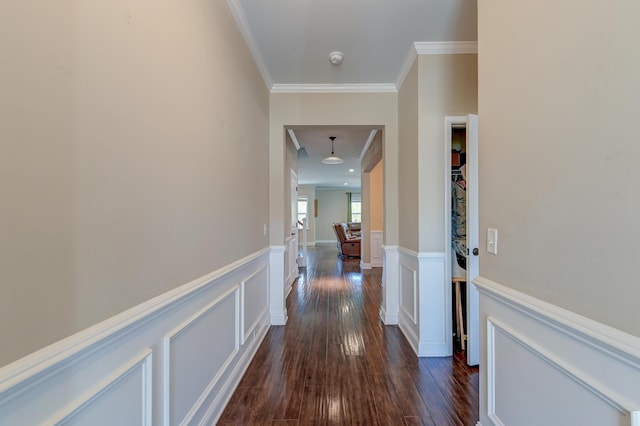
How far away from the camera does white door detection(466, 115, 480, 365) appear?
2.27m

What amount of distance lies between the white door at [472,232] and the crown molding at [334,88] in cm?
120

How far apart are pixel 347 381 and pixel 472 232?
151 cm

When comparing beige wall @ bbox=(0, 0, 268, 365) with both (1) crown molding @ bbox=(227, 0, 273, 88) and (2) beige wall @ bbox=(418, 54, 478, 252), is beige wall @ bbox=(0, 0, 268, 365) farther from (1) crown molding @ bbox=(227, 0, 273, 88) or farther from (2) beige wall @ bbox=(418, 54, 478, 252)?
(2) beige wall @ bbox=(418, 54, 478, 252)

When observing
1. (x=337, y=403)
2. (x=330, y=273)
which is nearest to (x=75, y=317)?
(x=337, y=403)

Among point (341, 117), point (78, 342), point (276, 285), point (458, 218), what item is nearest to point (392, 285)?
point (458, 218)

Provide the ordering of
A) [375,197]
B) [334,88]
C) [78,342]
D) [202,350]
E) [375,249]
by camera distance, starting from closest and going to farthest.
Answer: [78,342]
[202,350]
[334,88]
[375,249]
[375,197]

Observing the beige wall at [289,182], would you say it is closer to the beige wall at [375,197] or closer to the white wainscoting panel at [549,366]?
the beige wall at [375,197]

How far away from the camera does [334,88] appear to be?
320 cm

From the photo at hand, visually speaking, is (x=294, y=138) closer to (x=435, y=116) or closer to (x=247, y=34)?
(x=247, y=34)

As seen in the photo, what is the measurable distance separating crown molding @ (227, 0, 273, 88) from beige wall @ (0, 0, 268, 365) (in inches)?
15.3

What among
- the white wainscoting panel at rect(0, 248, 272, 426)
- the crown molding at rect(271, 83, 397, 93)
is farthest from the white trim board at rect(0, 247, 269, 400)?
the crown molding at rect(271, 83, 397, 93)

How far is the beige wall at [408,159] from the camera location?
263cm

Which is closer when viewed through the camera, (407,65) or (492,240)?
(492,240)

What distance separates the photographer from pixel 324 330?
3.10m
